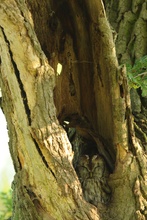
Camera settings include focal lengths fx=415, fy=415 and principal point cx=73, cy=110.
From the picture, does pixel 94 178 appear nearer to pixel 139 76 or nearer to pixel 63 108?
pixel 63 108

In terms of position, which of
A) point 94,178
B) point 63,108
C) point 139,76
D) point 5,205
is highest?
point 139,76

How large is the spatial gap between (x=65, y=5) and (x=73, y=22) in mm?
86

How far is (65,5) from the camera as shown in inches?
76.4

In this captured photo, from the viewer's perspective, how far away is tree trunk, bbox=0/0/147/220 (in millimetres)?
1573

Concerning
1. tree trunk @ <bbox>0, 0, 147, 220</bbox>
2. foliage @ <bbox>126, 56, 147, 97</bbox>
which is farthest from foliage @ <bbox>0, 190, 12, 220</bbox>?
foliage @ <bbox>126, 56, 147, 97</bbox>

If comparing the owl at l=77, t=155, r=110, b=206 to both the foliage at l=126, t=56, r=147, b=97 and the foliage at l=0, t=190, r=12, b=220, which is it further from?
the foliage at l=0, t=190, r=12, b=220

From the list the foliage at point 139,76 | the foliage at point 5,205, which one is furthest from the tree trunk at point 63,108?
the foliage at point 5,205

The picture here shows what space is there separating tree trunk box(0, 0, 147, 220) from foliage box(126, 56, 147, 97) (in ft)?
0.58

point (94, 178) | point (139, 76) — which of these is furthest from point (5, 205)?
point (139, 76)

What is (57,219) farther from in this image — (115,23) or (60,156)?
(115,23)

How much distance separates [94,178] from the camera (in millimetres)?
1891

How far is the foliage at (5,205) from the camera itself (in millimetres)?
2775

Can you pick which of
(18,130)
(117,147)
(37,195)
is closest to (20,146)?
(18,130)

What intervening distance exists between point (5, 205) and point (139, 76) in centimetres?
137
